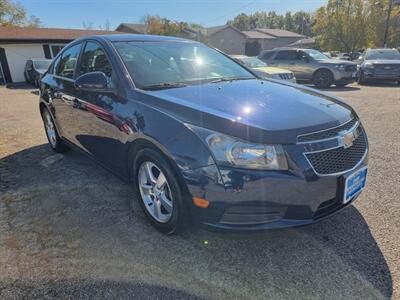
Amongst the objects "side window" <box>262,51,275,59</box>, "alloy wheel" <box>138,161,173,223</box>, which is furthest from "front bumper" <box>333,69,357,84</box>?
"alloy wheel" <box>138,161,173,223</box>

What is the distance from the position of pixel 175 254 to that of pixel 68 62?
2995mm

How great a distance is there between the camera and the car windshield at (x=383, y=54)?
13.8 m

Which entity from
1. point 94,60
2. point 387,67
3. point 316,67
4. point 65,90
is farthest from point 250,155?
point 387,67

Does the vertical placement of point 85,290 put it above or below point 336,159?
below

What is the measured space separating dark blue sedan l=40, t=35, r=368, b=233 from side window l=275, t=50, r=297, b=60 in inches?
439

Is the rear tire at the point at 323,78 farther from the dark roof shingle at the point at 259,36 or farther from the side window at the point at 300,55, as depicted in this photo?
the dark roof shingle at the point at 259,36

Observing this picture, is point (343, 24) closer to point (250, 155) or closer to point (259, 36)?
point (259, 36)

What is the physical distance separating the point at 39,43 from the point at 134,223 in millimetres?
21840

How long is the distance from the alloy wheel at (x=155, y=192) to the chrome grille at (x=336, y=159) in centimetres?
112

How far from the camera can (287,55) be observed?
13.7m

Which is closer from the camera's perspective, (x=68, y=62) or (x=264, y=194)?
(x=264, y=194)

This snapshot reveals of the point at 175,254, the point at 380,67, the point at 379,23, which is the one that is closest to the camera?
the point at 175,254

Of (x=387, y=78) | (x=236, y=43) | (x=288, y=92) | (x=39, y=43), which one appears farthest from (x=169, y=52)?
(x=236, y=43)

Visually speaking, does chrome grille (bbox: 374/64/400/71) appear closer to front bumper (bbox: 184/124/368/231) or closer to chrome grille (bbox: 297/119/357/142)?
chrome grille (bbox: 297/119/357/142)
